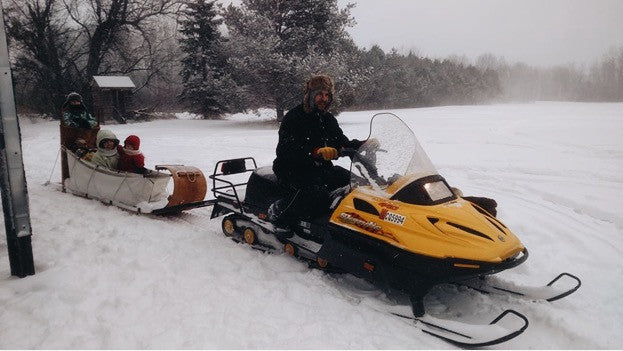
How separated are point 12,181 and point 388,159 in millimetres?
3287

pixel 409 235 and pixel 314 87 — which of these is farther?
pixel 314 87

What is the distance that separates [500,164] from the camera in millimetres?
9344

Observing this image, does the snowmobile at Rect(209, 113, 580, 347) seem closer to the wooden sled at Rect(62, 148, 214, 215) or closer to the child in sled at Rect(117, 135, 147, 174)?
the wooden sled at Rect(62, 148, 214, 215)

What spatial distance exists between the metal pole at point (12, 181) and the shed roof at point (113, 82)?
71.9 ft

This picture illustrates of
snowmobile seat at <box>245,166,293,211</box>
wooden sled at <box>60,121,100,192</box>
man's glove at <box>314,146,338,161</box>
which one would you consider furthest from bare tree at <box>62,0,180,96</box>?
man's glove at <box>314,146,338,161</box>

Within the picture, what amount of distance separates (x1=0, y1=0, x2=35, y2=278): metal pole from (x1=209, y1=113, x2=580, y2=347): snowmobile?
8.04 feet

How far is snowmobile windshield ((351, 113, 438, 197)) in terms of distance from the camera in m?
3.65

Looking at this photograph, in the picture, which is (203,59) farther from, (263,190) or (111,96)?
(263,190)

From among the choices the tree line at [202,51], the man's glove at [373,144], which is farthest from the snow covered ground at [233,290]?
the tree line at [202,51]

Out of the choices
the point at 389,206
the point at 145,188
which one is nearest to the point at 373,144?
the point at 389,206

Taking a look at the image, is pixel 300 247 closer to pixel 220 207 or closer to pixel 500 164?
pixel 220 207

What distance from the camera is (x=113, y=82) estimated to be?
23625 millimetres

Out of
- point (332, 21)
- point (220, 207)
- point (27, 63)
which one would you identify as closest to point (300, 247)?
point (220, 207)

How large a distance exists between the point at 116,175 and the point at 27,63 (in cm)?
2345
